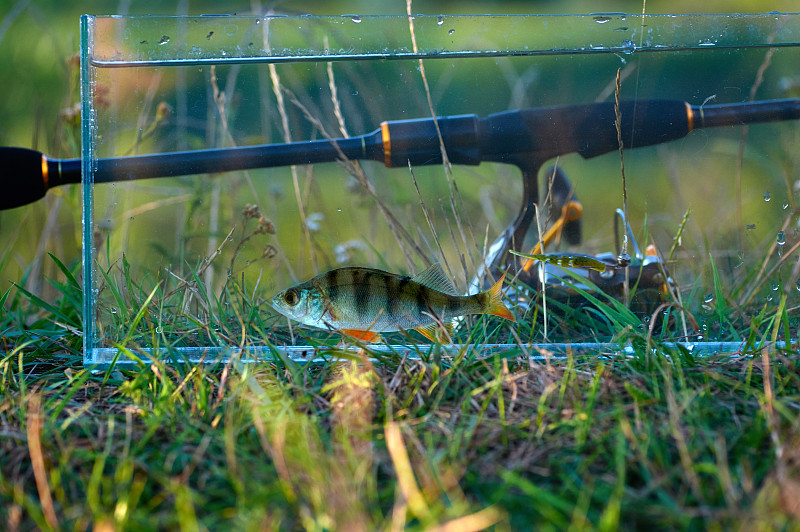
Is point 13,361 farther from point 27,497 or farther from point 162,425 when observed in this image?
point 27,497

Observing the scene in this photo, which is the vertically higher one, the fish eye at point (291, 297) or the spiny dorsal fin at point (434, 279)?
the spiny dorsal fin at point (434, 279)

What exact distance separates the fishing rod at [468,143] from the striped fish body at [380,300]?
36 centimetres

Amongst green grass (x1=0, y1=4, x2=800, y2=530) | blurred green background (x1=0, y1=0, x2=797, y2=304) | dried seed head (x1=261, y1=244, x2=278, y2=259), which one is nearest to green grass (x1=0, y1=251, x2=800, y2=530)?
green grass (x1=0, y1=4, x2=800, y2=530)

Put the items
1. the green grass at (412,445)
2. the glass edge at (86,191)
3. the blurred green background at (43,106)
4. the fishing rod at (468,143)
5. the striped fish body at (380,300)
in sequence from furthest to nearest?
the blurred green background at (43,106) < the fishing rod at (468,143) < the glass edge at (86,191) < the striped fish body at (380,300) < the green grass at (412,445)

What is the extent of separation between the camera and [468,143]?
1.41 meters

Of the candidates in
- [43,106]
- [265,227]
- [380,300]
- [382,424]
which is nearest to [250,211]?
[265,227]

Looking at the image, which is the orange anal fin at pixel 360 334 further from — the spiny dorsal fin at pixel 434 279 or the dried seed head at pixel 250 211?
the dried seed head at pixel 250 211

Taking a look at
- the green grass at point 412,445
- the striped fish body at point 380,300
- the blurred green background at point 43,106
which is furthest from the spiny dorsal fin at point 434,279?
the blurred green background at point 43,106

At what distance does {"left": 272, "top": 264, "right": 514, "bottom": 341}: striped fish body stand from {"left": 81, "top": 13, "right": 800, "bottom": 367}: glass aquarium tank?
0.35 feet

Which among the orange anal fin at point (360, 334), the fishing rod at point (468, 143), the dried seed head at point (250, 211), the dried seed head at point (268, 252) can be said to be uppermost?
the fishing rod at point (468, 143)

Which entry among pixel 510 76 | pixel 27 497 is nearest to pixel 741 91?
pixel 510 76

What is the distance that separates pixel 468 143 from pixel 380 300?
45 cm

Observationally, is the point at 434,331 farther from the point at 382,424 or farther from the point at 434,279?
the point at 382,424

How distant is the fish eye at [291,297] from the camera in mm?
1135
